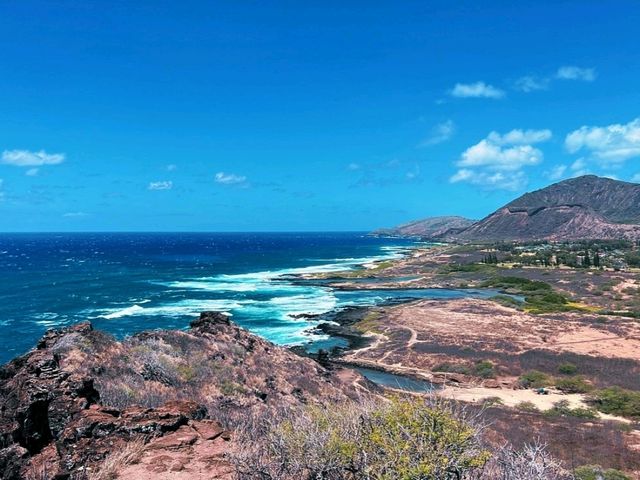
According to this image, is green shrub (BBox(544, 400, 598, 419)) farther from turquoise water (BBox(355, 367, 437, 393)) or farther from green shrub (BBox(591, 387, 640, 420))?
turquoise water (BBox(355, 367, 437, 393))

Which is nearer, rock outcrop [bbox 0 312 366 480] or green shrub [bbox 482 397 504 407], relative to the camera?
rock outcrop [bbox 0 312 366 480]

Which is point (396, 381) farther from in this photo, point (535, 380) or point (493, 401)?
point (535, 380)

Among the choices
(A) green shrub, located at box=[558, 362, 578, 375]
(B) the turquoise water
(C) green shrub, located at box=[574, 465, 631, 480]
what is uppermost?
(C) green shrub, located at box=[574, 465, 631, 480]

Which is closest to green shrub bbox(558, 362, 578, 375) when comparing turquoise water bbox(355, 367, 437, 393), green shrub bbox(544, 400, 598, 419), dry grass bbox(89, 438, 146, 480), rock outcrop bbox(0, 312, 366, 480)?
green shrub bbox(544, 400, 598, 419)

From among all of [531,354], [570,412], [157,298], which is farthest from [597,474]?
[157,298]

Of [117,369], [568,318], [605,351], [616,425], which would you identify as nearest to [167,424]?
[117,369]

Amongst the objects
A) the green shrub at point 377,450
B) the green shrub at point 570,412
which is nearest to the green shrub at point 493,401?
the green shrub at point 570,412
